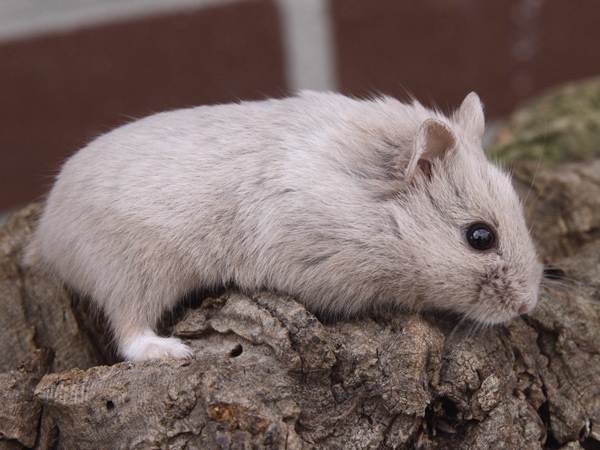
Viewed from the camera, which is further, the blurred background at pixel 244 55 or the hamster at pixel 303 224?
the blurred background at pixel 244 55

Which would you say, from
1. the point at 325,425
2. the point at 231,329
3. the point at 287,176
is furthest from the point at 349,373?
the point at 287,176

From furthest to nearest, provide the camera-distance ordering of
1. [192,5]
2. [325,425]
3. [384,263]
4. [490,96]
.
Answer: [490,96] → [192,5] → [384,263] → [325,425]

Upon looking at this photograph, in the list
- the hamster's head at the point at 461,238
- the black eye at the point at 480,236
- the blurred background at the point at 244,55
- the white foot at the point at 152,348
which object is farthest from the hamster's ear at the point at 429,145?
the blurred background at the point at 244,55

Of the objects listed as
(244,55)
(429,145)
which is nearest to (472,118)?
(429,145)

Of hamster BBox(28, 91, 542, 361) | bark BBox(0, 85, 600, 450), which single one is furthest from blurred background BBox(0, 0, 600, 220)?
bark BBox(0, 85, 600, 450)

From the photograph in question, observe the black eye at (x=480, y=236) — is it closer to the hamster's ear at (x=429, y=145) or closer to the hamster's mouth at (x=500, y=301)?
the hamster's mouth at (x=500, y=301)

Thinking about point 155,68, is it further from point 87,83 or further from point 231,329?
point 231,329

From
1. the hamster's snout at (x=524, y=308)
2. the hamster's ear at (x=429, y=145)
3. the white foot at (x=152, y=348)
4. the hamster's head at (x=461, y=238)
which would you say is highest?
the hamster's ear at (x=429, y=145)
